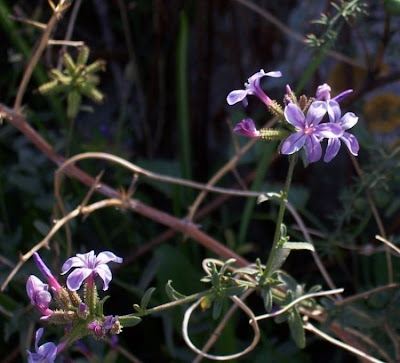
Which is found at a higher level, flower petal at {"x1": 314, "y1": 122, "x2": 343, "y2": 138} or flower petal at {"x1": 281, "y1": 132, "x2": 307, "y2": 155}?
A: flower petal at {"x1": 314, "y1": 122, "x2": 343, "y2": 138}

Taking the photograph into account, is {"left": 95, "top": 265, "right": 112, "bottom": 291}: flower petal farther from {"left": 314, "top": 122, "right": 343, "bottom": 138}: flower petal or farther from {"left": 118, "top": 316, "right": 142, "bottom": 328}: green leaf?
{"left": 314, "top": 122, "right": 343, "bottom": 138}: flower petal

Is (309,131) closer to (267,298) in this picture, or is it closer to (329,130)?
(329,130)

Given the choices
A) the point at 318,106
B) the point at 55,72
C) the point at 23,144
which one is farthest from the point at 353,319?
the point at 23,144

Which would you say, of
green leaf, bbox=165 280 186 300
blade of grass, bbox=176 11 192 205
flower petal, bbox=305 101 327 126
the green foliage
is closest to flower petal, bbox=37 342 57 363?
green leaf, bbox=165 280 186 300

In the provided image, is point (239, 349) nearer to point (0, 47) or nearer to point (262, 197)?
point (262, 197)

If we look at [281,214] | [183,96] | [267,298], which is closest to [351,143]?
[281,214]

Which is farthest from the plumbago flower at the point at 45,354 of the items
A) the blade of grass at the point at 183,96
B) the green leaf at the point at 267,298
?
the blade of grass at the point at 183,96

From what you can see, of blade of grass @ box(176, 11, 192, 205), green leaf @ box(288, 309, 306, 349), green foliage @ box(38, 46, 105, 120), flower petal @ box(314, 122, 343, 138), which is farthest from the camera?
blade of grass @ box(176, 11, 192, 205)

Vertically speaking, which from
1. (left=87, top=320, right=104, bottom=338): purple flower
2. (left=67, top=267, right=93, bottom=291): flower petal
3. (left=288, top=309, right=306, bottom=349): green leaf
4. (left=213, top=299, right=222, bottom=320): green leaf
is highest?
(left=67, top=267, right=93, bottom=291): flower petal
